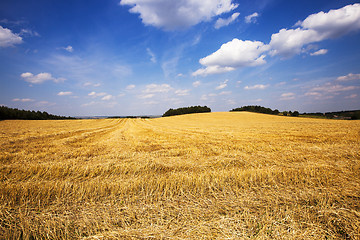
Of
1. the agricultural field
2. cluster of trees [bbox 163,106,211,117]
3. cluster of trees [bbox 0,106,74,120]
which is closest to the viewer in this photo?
the agricultural field

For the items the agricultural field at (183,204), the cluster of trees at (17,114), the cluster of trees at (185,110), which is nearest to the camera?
the agricultural field at (183,204)

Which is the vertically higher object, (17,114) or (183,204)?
(17,114)

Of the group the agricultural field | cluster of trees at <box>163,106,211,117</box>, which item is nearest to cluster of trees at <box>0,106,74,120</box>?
cluster of trees at <box>163,106,211,117</box>

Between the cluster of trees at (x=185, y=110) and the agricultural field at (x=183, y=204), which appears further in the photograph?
the cluster of trees at (x=185, y=110)

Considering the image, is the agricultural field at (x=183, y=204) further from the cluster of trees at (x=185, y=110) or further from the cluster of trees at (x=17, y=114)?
the cluster of trees at (x=185, y=110)

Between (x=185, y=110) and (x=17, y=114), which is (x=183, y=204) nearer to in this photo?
(x=17, y=114)

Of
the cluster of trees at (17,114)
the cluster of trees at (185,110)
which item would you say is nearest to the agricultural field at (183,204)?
the cluster of trees at (17,114)

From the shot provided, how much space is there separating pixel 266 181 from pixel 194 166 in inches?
71.7

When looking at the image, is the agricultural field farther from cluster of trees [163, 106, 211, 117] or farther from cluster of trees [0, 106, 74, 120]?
cluster of trees [163, 106, 211, 117]

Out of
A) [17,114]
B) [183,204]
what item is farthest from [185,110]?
[183,204]

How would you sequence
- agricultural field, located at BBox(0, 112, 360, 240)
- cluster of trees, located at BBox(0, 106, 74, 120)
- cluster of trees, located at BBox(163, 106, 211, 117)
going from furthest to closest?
cluster of trees, located at BBox(163, 106, 211, 117) < cluster of trees, located at BBox(0, 106, 74, 120) < agricultural field, located at BBox(0, 112, 360, 240)

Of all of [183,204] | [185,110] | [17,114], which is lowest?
[183,204]

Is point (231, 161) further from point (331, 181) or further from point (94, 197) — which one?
point (94, 197)

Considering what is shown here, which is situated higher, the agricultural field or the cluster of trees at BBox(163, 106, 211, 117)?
the cluster of trees at BBox(163, 106, 211, 117)
